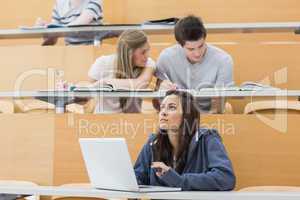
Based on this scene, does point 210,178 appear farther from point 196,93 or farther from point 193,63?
point 193,63

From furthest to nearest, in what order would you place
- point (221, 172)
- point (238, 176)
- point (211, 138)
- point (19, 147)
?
point (19, 147) < point (238, 176) < point (211, 138) < point (221, 172)

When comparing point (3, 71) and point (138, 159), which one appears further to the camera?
point (3, 71)

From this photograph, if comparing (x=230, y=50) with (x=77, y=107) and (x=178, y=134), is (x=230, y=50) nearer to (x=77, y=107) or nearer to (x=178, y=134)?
(x=77, y=107)

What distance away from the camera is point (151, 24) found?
147 inches

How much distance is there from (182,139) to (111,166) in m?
0.48

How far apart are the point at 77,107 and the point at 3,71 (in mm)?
620

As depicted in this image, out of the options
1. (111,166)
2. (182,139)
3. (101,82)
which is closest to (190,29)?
(101,82)

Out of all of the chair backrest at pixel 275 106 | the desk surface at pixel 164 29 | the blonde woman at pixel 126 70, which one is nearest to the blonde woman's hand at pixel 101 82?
the blonde woman at pixel 126 70

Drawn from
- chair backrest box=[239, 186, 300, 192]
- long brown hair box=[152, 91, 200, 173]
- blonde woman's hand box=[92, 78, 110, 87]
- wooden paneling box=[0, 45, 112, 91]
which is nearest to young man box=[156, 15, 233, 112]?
blonde woman's hand box=[92, 78, 110, 87]

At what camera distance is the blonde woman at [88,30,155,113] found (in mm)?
3244

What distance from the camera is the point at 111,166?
227cm

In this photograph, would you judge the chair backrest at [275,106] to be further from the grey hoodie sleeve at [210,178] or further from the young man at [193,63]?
the grey hoodie sleeve at [210,178]

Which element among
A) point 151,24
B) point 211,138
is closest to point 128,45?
point 151,24

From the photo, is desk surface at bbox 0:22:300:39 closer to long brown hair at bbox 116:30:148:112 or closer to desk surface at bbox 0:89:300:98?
long brown hair at bbox 116:30:148:112
